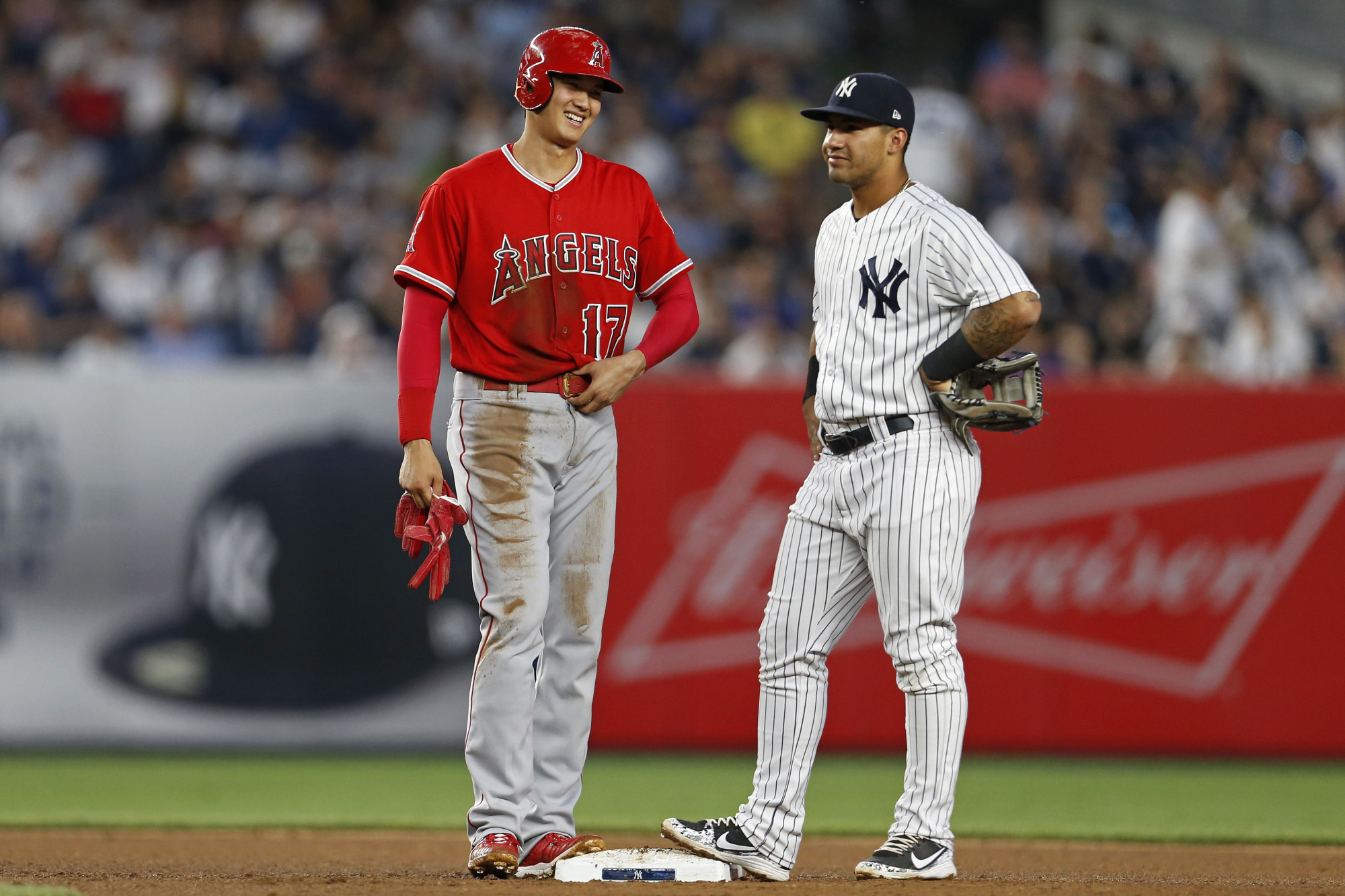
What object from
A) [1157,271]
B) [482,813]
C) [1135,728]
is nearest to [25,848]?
[482,813]

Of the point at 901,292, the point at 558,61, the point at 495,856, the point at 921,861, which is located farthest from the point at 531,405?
the point at 921,861

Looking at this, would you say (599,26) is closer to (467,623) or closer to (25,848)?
(467,623)

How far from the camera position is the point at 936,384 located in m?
4.30

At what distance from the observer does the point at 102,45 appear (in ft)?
44.4

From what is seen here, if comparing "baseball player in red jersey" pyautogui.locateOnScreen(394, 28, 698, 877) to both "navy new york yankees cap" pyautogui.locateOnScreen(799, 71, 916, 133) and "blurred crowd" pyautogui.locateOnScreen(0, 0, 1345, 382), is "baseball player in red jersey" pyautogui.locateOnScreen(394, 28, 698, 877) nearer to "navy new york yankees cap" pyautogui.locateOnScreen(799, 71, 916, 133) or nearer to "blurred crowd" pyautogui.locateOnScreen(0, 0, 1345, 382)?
"navy new york yankees cap" pyautogui.locateOnScreen(799, 71, 916, 133)

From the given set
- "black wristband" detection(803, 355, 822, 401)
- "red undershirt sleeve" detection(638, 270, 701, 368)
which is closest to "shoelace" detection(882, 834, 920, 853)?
"black wristband" detection(803, 355, 822, 401)

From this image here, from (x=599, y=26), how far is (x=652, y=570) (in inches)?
291

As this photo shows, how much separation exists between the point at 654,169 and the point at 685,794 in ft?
21.1

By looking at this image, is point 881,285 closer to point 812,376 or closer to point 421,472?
point 812,376

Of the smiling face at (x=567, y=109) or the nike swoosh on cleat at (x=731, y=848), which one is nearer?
the nike swoosh on cleat at (x=731, y=848)

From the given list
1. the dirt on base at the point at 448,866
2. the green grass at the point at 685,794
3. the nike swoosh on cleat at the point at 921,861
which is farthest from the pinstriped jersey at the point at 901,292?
the green grass at the point at 685,794

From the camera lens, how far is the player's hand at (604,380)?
4559 millimetres

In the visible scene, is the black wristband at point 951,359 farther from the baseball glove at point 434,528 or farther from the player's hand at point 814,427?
the baseball glove at point 434,528

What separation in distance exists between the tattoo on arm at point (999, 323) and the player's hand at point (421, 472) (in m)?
1.49
